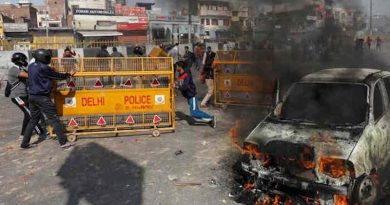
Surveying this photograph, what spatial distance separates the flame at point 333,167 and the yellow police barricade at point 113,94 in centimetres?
452

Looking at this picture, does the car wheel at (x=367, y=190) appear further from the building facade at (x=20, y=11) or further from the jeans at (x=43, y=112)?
the building facade at (x=20, y=11)

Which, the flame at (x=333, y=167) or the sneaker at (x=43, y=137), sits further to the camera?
the sneaker at (x=43, y=137)

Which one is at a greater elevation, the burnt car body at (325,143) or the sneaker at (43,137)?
the burnt car body at (325,143)

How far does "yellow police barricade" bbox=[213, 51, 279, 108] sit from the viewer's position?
10477mm

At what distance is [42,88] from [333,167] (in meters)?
5.49

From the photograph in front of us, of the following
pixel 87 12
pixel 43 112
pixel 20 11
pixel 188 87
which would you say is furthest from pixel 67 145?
pixel 20 11

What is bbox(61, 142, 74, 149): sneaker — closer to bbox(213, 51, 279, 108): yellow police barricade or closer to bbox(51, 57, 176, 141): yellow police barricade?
bbox(51, 57, 176, 141): yellow police barricade

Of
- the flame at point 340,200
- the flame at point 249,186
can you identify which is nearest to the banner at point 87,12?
the flame at point 249,186

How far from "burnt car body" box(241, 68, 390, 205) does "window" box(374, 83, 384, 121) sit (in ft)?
0.05

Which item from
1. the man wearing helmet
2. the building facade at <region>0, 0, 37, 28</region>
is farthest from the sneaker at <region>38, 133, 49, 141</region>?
the building facade at <region>0, 0, 37, 28</region>

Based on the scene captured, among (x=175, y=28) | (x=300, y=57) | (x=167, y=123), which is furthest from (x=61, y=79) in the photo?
(x=175, y=28)

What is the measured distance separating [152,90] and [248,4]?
12.3 ft

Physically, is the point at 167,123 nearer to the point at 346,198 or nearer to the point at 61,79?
the point at 61,79

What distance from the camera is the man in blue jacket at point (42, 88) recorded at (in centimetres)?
693
